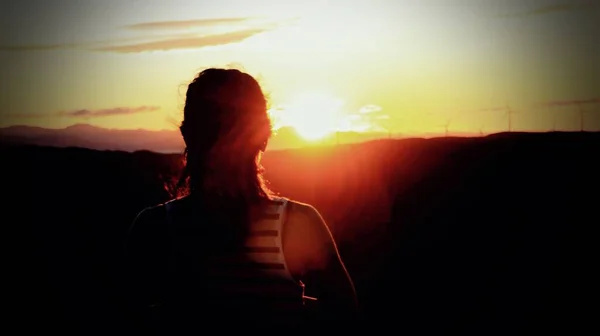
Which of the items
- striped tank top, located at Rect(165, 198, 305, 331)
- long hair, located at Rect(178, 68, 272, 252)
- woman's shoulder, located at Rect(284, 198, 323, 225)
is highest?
long hair, located at Rect(178, 68, 272, 252)

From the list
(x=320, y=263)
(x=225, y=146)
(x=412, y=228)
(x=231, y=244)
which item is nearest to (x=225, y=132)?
(x=225, y=146)

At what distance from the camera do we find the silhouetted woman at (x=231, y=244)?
1500 mm

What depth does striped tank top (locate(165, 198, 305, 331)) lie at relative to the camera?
1482 millimetres

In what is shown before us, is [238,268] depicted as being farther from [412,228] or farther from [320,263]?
[412,228]

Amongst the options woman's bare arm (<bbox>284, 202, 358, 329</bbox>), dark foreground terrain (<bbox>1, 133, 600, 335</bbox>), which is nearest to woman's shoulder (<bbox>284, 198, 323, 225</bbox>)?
woman's bare arm (<bbox>284, 202, 358, 329</bbox>)

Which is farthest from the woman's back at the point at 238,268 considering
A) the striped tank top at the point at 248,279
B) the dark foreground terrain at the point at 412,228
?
the dark foreground terrain at the point at 412,228

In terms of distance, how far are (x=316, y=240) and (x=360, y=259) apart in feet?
45.6

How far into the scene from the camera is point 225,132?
1582 millimetres

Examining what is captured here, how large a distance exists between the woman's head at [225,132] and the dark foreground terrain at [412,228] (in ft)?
1.17

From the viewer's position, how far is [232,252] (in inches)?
60.4

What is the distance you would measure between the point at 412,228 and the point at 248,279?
19806 millimetres

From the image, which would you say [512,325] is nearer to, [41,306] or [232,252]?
[41,306]

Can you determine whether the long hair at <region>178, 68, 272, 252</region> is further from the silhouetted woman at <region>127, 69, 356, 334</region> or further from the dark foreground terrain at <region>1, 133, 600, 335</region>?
the dark foreground terrain at <region>1, 133, 600, 335</region>

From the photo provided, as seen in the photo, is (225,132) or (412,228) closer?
(225,132)
